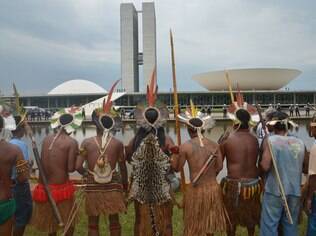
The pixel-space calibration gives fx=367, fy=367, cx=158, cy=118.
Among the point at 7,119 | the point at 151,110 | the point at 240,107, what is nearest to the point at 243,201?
the point at 240,107

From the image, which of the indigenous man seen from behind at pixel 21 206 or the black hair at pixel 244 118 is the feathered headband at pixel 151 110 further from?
the indigenous man seen from behind at pixel 21 206

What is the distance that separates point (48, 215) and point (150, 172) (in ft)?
4.27

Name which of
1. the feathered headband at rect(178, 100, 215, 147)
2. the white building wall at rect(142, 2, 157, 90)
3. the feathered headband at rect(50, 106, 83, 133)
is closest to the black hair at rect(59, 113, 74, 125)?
the feathered headband at rect(50, 106, 83, 133)

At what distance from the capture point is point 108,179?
3.82 m

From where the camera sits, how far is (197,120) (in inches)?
152

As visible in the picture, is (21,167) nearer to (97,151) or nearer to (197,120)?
(97,151)

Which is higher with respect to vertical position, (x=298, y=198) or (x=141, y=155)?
(x=141, y=155)

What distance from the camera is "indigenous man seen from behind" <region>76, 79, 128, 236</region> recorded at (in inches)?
150

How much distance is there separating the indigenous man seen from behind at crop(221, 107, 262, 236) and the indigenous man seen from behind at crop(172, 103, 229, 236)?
0.56ft

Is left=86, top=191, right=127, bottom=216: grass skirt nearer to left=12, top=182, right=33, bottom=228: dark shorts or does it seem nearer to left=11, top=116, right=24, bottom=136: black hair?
left=12, top=182, right=33, bottom=228: dark shorts

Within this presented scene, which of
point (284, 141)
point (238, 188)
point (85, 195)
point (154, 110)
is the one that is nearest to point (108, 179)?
point (85, 195)

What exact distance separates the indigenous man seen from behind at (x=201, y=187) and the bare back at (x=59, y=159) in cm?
108

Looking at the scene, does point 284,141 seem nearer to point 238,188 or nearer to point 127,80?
point 238,188

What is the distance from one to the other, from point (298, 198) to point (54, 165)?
8.13 feet
